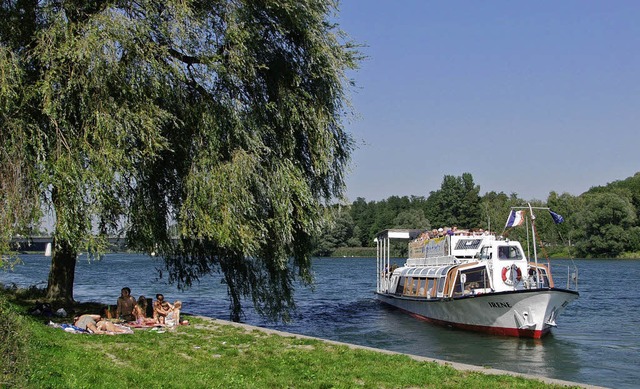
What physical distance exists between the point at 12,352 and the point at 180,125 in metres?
10.1

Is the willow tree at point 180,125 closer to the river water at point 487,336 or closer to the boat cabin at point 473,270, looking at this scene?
the river water at point 487,336

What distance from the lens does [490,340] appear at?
2711 centimetres

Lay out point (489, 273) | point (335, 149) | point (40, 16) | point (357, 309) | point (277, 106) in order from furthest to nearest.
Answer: point (357, 309) → point (489, 273) → point (335, 149) → point (277, 106) → point (40, 16)

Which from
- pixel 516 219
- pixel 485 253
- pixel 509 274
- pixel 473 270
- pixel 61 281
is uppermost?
pixel 516 219

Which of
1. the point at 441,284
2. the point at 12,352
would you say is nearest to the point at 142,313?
the point at 12,352

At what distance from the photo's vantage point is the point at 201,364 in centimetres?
1346

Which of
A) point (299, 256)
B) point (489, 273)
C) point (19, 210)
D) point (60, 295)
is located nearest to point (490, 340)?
point (489, 273)

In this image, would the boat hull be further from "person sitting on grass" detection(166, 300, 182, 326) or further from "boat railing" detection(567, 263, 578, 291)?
"person sitting on grass" detection(166, 300, 182, 326)

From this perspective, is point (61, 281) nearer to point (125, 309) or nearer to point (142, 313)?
point (125, 309)

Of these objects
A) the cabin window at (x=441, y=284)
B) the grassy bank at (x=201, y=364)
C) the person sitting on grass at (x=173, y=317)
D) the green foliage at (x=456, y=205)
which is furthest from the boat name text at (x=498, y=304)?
the green foliage at (x=456, y=205)

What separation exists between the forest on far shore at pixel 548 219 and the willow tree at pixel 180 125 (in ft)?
214

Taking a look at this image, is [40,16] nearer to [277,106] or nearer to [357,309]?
[277,106]

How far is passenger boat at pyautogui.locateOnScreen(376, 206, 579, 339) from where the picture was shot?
88.5 feet

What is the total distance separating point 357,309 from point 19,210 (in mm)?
27756
